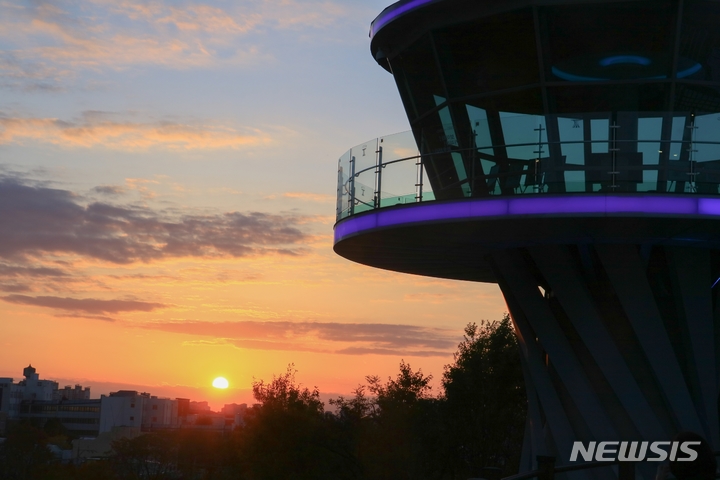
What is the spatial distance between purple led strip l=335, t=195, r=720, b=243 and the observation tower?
28 mm

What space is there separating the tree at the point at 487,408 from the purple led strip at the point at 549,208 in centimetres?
2621

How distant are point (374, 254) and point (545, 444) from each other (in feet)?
21.6

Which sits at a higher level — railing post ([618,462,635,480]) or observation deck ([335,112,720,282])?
observation deck ([335,112,720,282])

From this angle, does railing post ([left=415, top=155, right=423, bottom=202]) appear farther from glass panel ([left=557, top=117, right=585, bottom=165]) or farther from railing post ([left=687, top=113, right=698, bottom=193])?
railing post ([left=687, top=113, right=698, bottom=193])

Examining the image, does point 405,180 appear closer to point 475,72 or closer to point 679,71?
point 475,72

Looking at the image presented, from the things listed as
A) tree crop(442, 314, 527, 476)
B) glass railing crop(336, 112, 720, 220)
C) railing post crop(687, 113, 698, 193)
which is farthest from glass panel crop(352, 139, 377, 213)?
tree crop(442, 314, 527, 476)

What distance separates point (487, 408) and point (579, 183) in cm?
2853

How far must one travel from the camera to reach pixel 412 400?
2222 inches

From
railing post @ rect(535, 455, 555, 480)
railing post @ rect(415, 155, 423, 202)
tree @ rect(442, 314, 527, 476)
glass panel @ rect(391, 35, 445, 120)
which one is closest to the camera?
railing post @ rect(535, 455, 555, 480)

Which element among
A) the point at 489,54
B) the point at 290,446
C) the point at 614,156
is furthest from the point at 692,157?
the point at 290,446

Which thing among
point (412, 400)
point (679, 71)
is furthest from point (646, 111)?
point (412, 400)

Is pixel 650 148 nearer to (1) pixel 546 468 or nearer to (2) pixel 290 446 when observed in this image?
(1) pixel 546 468

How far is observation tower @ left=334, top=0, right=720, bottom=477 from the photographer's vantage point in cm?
1844

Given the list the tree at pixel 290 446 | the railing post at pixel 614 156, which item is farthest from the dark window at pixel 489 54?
the tree at pixel 290 446
